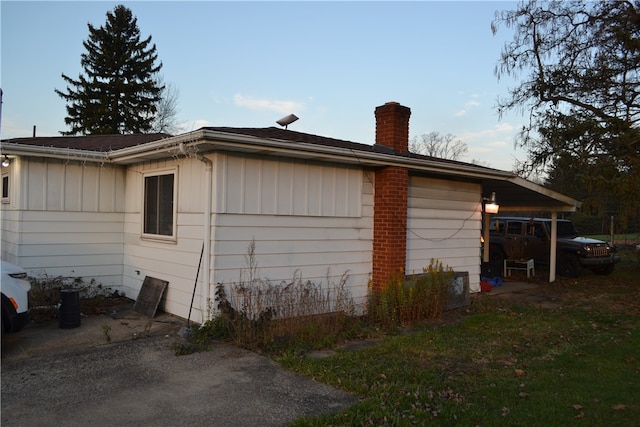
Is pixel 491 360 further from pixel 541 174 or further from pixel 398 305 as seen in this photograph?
pixel 541 174

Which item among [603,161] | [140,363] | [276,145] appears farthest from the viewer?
[603,161]

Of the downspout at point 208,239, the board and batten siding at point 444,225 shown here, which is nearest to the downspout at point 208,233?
Answer: the downspout at point 208,239

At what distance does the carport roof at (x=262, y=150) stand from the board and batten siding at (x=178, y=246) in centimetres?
36

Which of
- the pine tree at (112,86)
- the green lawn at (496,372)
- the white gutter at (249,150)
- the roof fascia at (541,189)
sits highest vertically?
the pine tree at (112,86)

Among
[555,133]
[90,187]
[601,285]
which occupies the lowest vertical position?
[601,285]

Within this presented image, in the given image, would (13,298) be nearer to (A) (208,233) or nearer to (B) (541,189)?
(A) (208,233)

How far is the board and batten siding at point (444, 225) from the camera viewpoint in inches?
385

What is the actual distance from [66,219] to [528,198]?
37.8ft

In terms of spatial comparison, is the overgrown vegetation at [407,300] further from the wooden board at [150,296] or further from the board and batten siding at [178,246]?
the wooden board at [150,296]

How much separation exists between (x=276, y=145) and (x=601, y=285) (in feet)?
35.1

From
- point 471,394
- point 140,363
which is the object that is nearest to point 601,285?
point 471,394

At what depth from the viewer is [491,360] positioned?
240 inches

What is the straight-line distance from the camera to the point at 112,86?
102 ft

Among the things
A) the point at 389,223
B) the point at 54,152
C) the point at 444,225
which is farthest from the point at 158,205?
the point at 444,225
